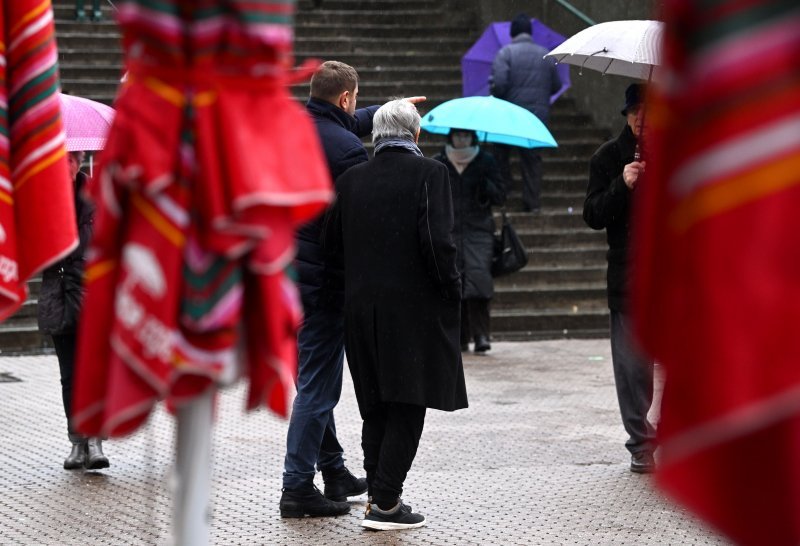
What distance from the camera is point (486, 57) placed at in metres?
17.7

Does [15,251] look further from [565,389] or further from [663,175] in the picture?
[565,389]

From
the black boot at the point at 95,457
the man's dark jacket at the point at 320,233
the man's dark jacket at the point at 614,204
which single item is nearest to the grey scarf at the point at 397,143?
the man's dark jacket at the point at 320,233

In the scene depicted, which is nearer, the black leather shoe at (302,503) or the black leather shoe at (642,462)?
the black leather shoe at (302,503)

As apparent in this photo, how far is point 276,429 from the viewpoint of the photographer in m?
9.15

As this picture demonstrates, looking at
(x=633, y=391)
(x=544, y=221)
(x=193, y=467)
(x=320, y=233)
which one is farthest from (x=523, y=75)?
(x=193, y=467)

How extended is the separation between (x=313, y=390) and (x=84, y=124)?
2.20m

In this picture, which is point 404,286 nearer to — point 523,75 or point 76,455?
point 76,455

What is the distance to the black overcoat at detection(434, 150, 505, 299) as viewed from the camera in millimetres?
12414

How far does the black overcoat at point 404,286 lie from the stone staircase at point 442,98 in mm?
6989

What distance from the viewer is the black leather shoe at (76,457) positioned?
7.96 m

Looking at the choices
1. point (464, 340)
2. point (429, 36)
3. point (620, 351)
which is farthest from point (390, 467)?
point (429, 36)

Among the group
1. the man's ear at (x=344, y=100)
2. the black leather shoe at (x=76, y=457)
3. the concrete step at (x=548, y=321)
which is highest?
the man's ear at (x=344, y=100)

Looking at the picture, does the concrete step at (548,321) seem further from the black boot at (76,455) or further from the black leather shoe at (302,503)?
the black leather shoe at (302,503)

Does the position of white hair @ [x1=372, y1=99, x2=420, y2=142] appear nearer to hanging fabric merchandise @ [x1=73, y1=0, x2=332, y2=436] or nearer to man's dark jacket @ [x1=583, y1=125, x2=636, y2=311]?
man's dark jacket @ [x1=583, y1=125, x2=636, y2=311]
